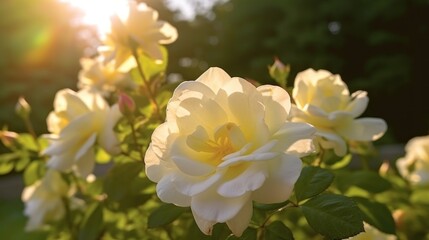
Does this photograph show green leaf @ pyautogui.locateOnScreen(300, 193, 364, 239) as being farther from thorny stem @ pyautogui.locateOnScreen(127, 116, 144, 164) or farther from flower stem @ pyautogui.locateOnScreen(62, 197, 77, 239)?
flower stem @ pyautogui.locateOnScreen(62, 197, 77, 239)

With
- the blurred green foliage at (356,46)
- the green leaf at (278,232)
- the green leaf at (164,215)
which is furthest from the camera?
the blurred green foliage at (356,46)

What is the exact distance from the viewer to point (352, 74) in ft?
36.3

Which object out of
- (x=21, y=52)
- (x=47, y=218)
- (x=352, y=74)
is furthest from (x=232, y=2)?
(x=47, y=218)

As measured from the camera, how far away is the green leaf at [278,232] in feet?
2.39

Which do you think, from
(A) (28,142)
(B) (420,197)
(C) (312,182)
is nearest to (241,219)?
(C) (312,182)

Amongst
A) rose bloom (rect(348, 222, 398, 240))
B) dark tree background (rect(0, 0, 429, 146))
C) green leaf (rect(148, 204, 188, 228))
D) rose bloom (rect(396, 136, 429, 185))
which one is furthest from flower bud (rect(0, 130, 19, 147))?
dark tree background (rect(0, 0, 429, 146))

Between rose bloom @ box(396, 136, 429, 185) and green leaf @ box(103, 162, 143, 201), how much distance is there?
830mm

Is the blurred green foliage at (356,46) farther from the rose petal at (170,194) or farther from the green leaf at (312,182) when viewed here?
the rose petal at (170,194)

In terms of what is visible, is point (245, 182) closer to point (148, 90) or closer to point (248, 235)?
point (248, 235)

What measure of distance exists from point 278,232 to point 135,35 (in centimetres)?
53

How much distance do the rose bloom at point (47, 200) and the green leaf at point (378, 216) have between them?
69 centimetres

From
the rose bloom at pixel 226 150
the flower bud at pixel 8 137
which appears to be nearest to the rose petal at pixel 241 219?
the rose bloom at pixel 226 150

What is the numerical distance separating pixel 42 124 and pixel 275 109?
10.6 meters

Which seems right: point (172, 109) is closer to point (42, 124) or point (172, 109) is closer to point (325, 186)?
point (325, 186)
